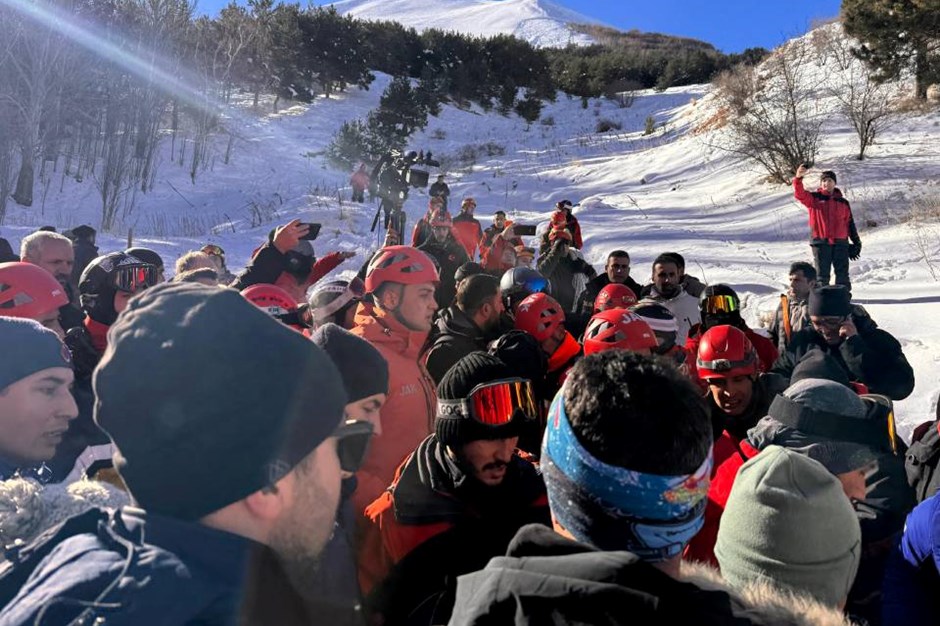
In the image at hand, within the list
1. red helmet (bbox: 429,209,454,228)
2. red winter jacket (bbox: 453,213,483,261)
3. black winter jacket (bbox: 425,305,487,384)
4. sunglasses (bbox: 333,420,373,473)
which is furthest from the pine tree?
sunglasses (bbox: 333,420,373,473)

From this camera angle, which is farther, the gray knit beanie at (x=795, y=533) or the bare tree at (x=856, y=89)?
the bare tree at (x=856, y=89)

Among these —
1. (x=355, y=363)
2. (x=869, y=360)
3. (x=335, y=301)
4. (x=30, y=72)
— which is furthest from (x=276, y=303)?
(x=30, y=72)

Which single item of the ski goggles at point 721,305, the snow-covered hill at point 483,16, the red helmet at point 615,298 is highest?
the snow-covered hill at point 483,16

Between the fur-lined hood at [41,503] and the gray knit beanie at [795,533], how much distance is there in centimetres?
152

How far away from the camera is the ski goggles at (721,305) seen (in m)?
4.50

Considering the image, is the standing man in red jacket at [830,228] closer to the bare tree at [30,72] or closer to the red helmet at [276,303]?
the red helmet at [276,303]

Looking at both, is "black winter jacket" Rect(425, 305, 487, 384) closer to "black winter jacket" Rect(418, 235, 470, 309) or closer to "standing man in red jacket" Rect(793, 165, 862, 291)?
"black winter jacket" Rect(418, 235, 470, 309)

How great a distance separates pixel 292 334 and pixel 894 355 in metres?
4.45

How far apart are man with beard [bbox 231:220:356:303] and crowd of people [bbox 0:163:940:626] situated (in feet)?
7.29

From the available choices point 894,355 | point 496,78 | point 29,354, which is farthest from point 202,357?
point 496,78

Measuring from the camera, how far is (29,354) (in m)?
2.20

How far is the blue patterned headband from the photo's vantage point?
118cm

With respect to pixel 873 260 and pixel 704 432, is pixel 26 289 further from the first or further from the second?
pixel 873 260

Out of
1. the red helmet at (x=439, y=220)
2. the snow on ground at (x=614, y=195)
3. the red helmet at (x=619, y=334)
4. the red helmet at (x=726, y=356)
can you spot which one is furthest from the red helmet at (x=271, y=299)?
the red helmet at (x=439, y=220)
